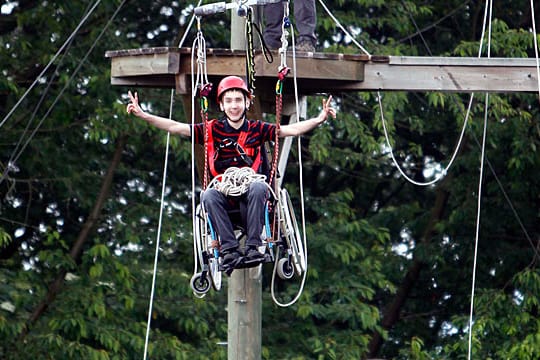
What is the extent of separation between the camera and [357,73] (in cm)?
1151

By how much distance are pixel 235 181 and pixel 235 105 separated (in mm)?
455

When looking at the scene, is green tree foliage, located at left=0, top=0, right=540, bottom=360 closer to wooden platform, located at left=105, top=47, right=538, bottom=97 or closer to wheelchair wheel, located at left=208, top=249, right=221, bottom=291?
wooden platform, located at left=105, top=47, right=538, bottom=97

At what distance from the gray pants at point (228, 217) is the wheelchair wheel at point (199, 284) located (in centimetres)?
37

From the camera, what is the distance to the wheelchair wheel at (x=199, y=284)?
10.4 meters

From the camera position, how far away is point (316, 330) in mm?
17250

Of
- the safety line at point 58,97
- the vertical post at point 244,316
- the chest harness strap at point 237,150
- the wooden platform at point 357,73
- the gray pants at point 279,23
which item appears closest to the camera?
the chest harness strap at point 237,150

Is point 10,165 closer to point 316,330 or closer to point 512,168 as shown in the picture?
point 316,330

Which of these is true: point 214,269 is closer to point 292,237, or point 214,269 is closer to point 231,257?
point 231,257

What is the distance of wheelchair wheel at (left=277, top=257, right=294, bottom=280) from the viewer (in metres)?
10.6

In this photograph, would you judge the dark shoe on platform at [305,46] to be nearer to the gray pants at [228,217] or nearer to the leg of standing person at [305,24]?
the leg of standing person at [305,24]

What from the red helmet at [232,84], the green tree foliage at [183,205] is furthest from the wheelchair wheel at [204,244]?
the green tree foliage at [183,205]

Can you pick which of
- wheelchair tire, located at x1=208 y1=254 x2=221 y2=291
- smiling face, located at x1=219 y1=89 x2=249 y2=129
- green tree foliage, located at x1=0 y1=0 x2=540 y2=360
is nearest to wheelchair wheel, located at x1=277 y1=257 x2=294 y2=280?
wheelchair tire, located at x1=208 y1=254 x2=221 y2=291

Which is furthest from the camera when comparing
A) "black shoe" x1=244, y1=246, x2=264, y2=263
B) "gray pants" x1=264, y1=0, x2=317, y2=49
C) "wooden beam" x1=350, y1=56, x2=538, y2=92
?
"gray pants" x1=264, y1=0, x2=317, y2=49

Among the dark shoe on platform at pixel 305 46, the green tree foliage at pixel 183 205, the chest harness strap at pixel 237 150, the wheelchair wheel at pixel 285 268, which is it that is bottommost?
the wheelchair wheel at pixel 285 268
